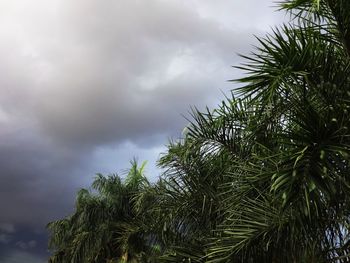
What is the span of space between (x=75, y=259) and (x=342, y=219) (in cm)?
1704

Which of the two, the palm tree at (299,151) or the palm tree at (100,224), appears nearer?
the palm tree at (299,151)

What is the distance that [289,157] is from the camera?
6266mm

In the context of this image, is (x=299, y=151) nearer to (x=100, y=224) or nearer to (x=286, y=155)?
(x=286, y=155)

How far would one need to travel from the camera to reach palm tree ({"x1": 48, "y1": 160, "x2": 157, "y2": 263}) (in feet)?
72.2

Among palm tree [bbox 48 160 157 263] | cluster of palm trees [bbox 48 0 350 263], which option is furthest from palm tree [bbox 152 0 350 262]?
palm tree [bbox 48 160 157 263]

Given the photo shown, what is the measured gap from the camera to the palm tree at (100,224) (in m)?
22.0

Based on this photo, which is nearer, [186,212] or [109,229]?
[186,212]

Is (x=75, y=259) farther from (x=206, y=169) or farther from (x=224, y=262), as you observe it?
(x=224, y=262)

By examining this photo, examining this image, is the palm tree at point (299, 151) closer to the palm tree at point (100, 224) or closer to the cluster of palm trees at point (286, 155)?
the cluster of palm trees at point (286, 155)

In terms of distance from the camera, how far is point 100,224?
22.5 m

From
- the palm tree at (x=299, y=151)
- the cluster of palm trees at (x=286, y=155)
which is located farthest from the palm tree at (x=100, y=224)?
the palm tree at (x=299, y=151)

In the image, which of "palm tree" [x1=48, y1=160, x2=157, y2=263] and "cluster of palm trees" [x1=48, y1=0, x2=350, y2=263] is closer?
"cluster of palm trees" [x1=48, y1=0, x2=350, y2=263]

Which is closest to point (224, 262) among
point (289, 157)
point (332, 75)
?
point (289, 157)

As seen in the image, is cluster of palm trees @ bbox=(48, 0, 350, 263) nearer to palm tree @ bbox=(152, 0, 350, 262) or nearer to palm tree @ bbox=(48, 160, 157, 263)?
palm tree @ bbox=(152, 0, 350, 262)
